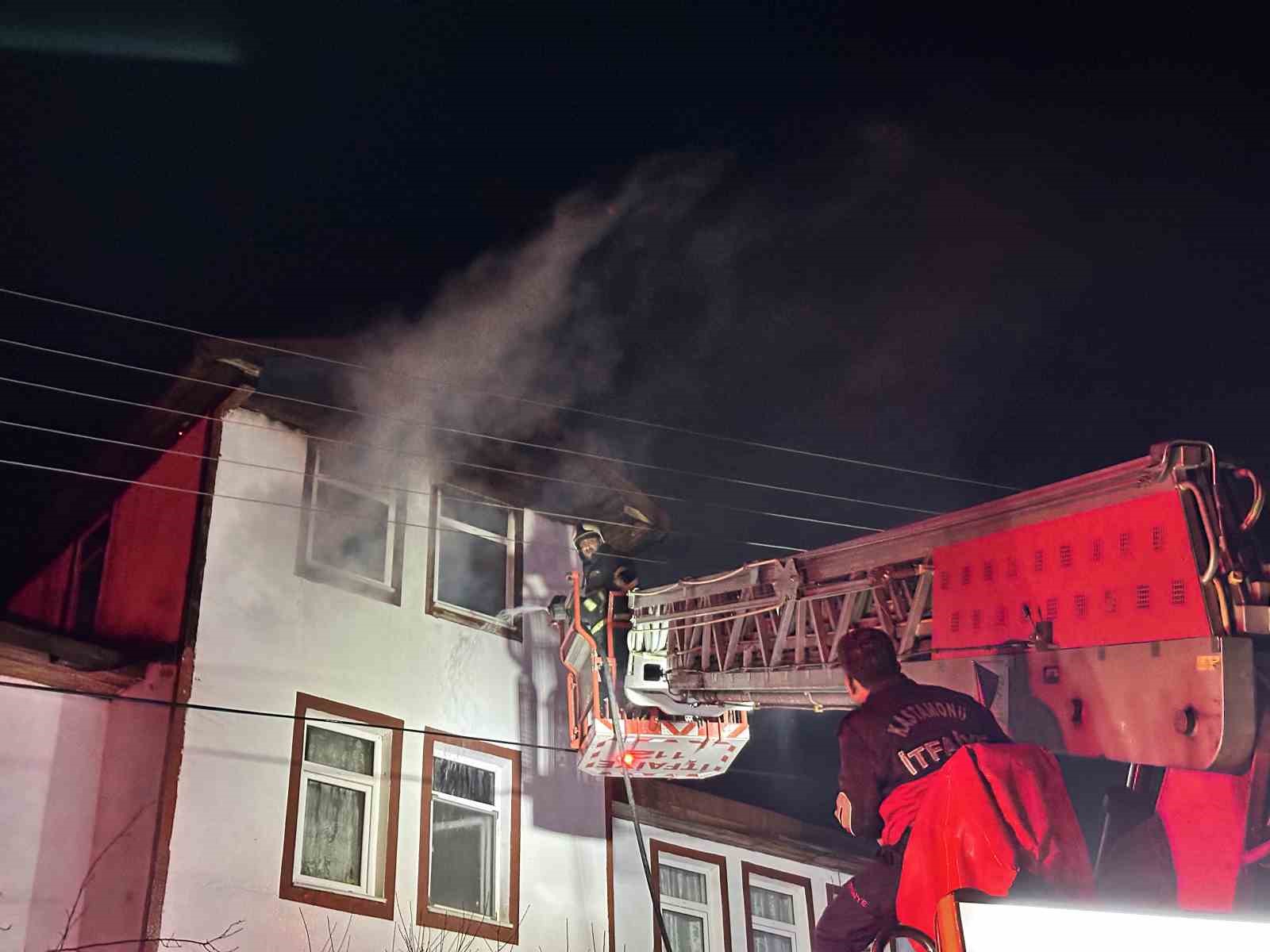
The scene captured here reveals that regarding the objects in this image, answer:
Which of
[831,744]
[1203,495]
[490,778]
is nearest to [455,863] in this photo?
[490,778]

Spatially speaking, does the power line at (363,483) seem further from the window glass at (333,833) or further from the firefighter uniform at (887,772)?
the firefighter uniform at (887,772)

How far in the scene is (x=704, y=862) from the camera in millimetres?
7820

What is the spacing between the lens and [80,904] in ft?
18.1

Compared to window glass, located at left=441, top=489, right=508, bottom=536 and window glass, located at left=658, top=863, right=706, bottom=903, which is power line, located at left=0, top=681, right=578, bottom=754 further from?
window glass, located at left=658, top=863, right=706, bottom=903

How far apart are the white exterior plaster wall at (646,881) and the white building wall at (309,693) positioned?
16 centimetres

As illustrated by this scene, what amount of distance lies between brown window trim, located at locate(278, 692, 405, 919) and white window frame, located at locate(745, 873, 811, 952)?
9.05 feet

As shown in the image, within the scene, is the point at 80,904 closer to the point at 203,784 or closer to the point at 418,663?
the point at 203,784

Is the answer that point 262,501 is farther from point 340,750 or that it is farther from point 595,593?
point 595,593

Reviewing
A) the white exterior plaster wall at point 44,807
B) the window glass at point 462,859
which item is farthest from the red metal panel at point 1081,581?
the white exterior plaster wall at point 44,807

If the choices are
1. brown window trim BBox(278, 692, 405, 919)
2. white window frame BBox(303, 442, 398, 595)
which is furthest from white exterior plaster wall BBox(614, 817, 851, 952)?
white window frame BBox(303, 442, 398, 595)

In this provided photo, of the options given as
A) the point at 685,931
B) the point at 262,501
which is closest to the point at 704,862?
the point at 685,931

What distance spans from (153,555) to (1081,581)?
516 cm

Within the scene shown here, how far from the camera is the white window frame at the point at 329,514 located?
6852mm

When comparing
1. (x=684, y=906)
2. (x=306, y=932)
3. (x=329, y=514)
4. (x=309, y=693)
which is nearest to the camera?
(x=306, y=932)
